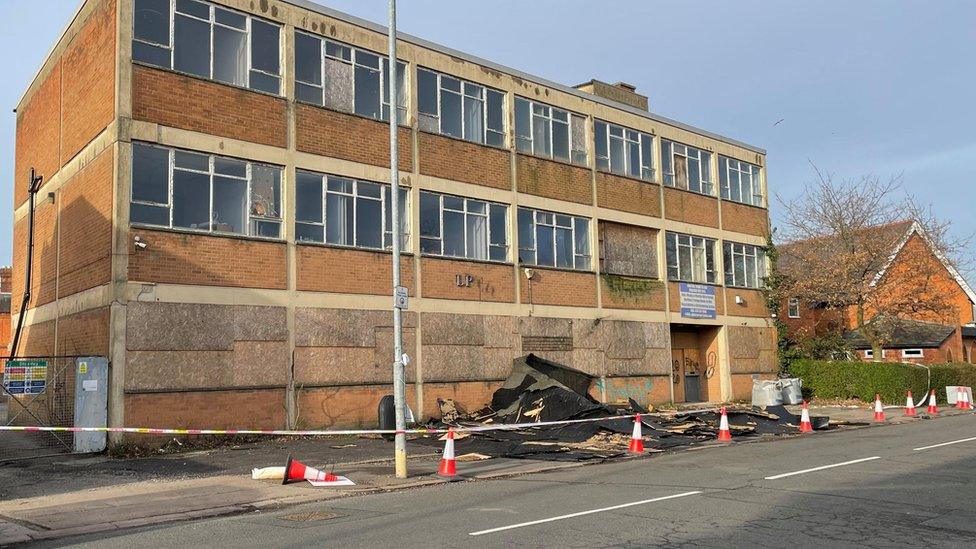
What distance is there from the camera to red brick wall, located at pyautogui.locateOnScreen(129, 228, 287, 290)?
59.7 feet

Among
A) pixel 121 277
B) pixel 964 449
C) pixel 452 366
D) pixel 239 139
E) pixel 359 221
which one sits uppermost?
pixel 239 139

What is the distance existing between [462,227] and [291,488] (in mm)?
12910

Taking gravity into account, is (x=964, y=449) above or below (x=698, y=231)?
below

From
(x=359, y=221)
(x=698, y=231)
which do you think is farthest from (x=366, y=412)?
(x=698, y=231)

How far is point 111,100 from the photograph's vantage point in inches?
734

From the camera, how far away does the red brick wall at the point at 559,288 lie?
86.0 ft

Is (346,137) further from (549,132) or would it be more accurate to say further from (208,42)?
(549,132)

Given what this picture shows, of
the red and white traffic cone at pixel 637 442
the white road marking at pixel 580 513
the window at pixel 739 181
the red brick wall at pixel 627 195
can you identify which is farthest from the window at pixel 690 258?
the white road marking at pixel 580 513

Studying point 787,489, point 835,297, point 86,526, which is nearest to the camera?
point 86,526

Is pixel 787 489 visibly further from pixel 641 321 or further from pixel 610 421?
pixel 641 321

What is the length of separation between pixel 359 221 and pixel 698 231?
51.2ft

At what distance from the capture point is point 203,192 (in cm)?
1944

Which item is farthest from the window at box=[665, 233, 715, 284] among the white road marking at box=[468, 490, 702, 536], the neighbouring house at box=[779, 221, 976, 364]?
the white road marking at box=[468, 490, 702, 536]

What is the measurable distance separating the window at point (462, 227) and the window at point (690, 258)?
27.8 feet
